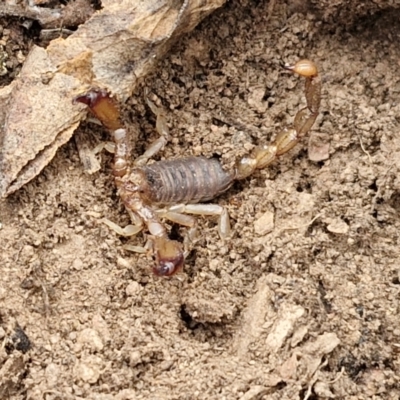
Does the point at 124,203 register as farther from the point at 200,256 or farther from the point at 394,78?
the point at 394,78

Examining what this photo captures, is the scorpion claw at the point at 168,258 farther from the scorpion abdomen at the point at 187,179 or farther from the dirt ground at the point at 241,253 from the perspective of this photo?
the scorpion abdomen at the point at 187,179

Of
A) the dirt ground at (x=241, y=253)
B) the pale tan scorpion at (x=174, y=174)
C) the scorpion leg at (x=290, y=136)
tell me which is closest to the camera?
the dirt ground at (x=241, y=253)

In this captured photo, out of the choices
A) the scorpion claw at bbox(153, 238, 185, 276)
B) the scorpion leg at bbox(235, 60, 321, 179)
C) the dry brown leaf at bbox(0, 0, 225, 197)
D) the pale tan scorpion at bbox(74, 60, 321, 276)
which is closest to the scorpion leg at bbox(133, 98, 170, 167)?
the pale tan scorpion at bbox(74, 60, 321, 276)

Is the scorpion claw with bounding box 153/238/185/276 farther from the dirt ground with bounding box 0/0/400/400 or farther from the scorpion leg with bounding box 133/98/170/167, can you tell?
the scorpion leg with bounding box 133/98/170/167

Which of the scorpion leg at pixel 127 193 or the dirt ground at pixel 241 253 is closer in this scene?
the dirt ground at pixel 241 253

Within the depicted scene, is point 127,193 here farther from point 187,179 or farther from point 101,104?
point 101,104

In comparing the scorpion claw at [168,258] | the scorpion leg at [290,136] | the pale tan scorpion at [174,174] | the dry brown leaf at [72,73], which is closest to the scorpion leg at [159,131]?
the pale tan scorpion at [174,174]

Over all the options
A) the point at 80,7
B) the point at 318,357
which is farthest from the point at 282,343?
the point at 80,7
